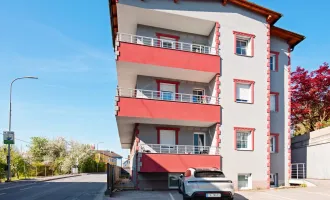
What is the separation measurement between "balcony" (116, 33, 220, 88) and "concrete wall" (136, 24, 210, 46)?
0.47m

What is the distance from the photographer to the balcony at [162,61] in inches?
618

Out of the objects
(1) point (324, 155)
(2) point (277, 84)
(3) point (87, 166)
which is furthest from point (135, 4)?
(3) point (87, 166)

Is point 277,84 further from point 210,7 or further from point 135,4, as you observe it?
point 135,4

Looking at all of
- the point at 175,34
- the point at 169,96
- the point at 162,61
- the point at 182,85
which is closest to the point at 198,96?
the point at 182,85

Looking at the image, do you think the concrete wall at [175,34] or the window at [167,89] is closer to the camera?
the window at [167,89]

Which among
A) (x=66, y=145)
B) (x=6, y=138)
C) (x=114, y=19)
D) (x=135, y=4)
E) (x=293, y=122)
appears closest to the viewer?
(x=135, y=4)

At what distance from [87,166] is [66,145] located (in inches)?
341

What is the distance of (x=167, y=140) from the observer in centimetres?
1744

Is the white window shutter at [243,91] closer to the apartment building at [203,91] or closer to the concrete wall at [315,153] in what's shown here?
the apartment building at [203,91]

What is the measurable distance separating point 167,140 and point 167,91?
11.4ft

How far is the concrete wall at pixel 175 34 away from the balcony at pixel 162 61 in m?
0.47

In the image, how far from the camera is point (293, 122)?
26.3 metres

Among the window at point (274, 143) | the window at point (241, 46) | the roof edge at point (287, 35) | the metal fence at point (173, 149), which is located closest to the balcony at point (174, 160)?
the metal fence at point (173, 149)

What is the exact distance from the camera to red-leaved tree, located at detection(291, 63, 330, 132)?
941 inches
